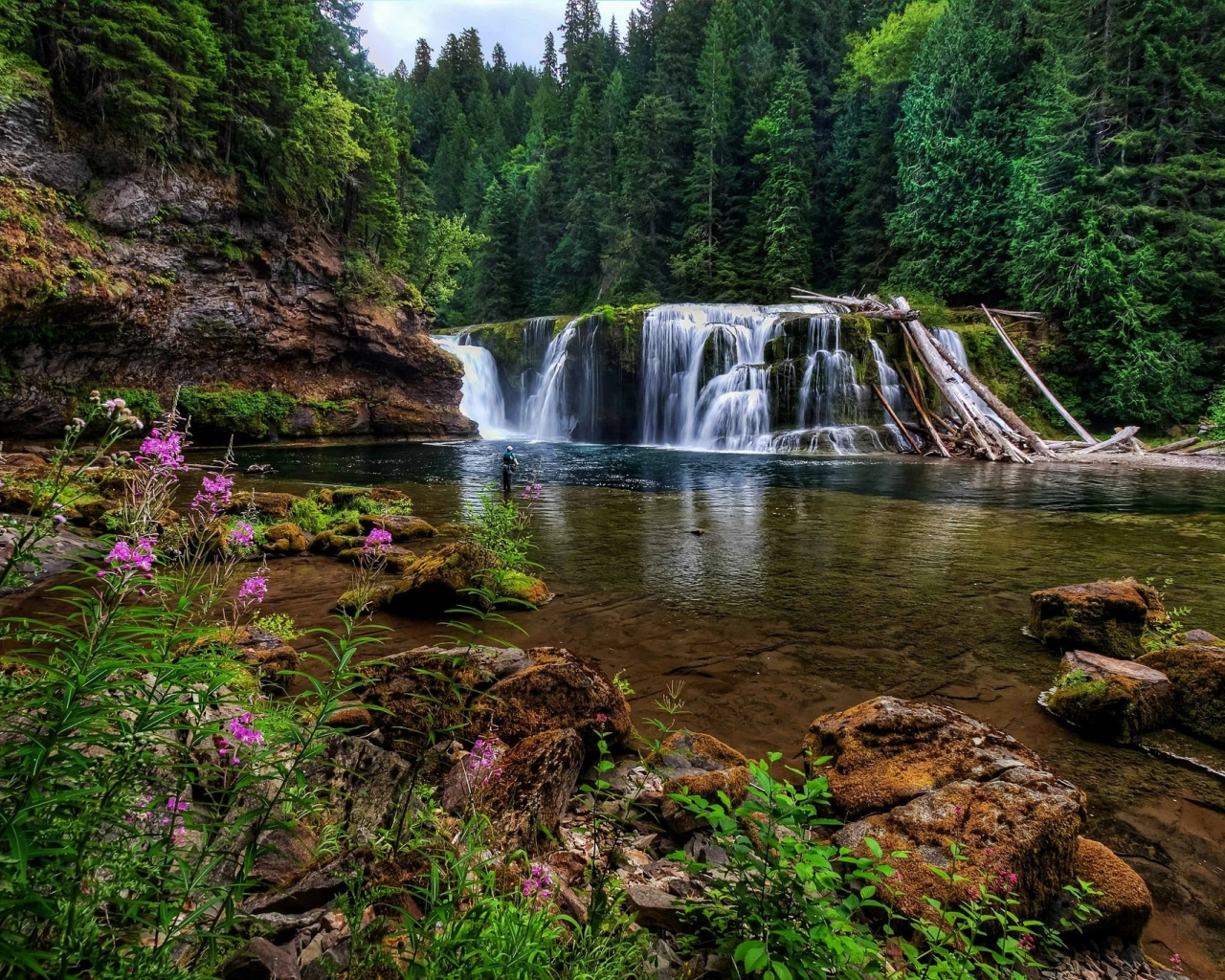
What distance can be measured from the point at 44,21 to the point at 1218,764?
26.6 metres

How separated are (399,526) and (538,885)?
743cm

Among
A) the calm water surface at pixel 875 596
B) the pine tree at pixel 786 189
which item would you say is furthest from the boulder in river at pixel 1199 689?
the pine tree at pixel 786 189

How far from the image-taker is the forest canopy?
20.4 metres

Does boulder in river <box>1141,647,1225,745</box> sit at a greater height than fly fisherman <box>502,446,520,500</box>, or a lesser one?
lesser

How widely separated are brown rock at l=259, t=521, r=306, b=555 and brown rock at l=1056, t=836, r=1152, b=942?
321 inches

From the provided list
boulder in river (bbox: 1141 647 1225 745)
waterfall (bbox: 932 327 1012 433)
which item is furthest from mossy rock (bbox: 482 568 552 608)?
waterfall (bbox: 932 327 1012 433)

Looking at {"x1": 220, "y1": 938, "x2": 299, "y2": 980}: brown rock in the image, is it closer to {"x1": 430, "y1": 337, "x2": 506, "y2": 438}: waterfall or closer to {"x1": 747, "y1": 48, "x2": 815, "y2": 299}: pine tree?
{"x1": 430, "y1": 337, "x2": 506, "y2": 438}: waterfall

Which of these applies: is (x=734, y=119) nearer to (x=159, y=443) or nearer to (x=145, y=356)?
(x=145, y=356)

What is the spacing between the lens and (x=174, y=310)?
19172mm

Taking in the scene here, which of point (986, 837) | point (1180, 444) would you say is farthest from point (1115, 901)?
point (1180, 444)

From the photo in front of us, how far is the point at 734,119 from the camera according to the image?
40156mm

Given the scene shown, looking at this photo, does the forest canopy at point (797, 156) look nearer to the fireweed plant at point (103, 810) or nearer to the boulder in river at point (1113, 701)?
the fireweed plant at point (103, 810)

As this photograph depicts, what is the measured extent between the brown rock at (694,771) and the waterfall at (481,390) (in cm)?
3045

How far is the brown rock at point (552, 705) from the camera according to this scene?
10.1 feet
